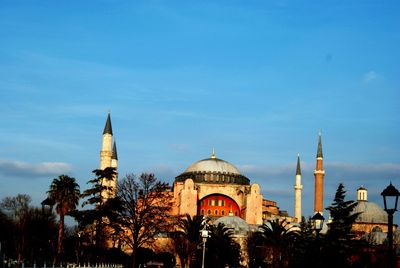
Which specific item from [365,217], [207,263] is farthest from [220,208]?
[207,263]

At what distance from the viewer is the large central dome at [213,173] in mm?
94500

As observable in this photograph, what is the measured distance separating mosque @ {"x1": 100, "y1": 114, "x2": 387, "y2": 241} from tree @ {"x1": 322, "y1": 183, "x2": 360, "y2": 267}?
36133 millimetres

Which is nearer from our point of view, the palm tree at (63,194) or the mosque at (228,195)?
the palm tree at (63,194)

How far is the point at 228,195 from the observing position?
297ft

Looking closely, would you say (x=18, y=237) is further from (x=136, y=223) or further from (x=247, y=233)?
(x=247, y=233)

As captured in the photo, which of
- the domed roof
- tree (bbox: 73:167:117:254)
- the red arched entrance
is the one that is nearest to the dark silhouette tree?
tree (bbox: 73:167:117:254)

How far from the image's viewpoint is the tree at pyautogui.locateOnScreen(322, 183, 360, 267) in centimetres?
3275

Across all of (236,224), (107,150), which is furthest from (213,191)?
(107,150)

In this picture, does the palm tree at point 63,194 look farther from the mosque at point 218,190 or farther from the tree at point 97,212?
the mosque at point 218,190

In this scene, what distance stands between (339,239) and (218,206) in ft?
168

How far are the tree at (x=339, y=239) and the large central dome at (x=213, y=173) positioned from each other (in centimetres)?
5166

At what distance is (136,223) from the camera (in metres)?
44.5

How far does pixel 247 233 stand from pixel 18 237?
29.1 metres

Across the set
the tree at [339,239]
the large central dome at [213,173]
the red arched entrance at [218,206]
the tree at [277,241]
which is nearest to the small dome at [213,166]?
the large central dome at [213,173]
